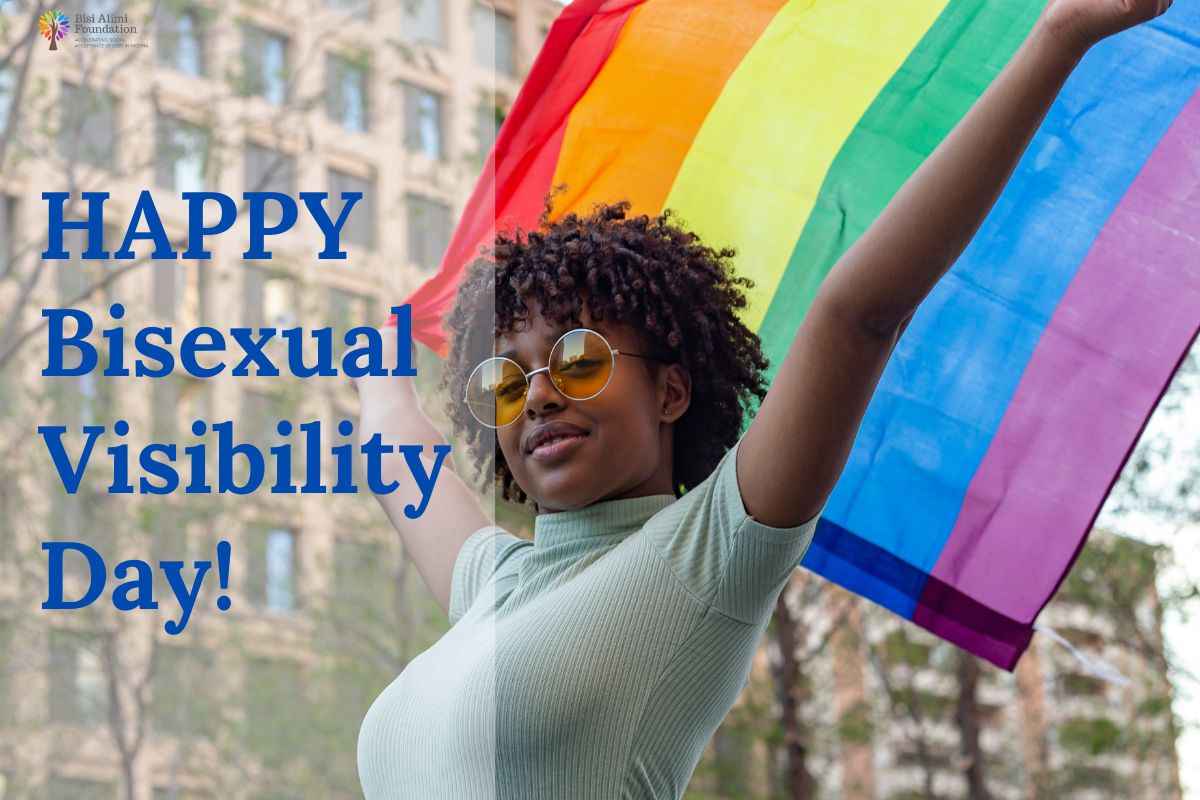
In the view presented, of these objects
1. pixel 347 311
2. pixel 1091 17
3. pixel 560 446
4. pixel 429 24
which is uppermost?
pixel 1091 17

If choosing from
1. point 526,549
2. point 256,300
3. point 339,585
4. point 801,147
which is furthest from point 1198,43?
point 256,300

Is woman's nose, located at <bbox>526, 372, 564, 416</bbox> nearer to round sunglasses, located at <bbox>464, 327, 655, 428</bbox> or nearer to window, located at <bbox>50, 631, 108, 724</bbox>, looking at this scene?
round sunglasses, located at <bbox>464, 327, 655, 428</bbox>

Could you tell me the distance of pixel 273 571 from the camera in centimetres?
2489

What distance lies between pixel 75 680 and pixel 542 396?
80.4 ft

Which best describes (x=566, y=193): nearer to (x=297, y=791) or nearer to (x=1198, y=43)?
(x=1198, y=43)

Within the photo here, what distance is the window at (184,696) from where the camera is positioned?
21062mm

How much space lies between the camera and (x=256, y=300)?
Answer: 27.0m

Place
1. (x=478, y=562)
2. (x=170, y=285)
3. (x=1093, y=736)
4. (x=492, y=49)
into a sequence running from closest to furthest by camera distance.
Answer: (x=478, y=562) → (x=1093, y=736) → (x=170, y=285) → (x=492, y=49)

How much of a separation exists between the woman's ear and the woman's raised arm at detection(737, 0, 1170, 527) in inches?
15.1

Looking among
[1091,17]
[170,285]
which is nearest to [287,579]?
[170,285]

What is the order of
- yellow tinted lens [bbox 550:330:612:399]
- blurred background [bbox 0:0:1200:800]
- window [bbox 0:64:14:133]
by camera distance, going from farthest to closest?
blurred background [bbox 0:0:1200:800] < window [bbox 0:64:14:133] < yellow tinted lens [bbox 550:330:612:399]

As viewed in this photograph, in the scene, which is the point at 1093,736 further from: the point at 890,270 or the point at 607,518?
the point at 890,270

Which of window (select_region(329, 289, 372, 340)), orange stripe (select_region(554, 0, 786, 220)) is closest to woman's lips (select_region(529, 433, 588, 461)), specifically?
orange stripe (select_region(554, 0, 786, 220))

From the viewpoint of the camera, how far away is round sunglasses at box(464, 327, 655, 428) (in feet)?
8.16
